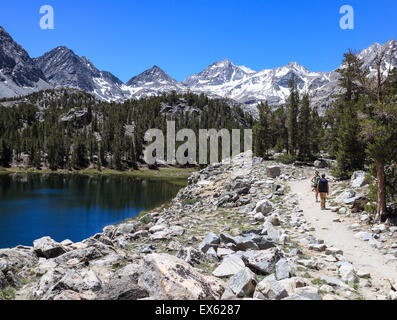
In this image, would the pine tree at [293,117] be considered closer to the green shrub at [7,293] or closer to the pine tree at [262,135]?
the pine tree at [262,135]

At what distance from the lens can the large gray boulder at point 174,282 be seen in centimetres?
684

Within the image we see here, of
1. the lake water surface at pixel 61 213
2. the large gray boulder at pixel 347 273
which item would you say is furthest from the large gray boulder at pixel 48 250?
the lake water surface at pixel 61 213

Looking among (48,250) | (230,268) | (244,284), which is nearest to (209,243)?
(230,268)

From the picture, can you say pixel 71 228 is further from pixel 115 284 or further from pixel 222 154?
pixel 222 154

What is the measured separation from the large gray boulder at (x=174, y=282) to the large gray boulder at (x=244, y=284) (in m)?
0.40

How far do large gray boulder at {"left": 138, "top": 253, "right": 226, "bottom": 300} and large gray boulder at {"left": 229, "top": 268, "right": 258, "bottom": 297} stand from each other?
40 cm

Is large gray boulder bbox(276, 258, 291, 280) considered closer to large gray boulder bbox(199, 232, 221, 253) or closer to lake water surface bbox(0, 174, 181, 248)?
large gray boulder bbox(199, 232, 221, 253)

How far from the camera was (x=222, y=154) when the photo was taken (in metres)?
98.9

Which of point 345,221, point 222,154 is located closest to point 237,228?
point 345,221

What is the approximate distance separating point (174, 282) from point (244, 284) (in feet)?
6.48

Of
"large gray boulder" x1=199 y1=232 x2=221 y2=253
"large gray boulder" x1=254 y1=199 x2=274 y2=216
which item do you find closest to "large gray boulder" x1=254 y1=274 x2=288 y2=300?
"large gray boulder" x1=199 y1=232 x2=221 y2=253
